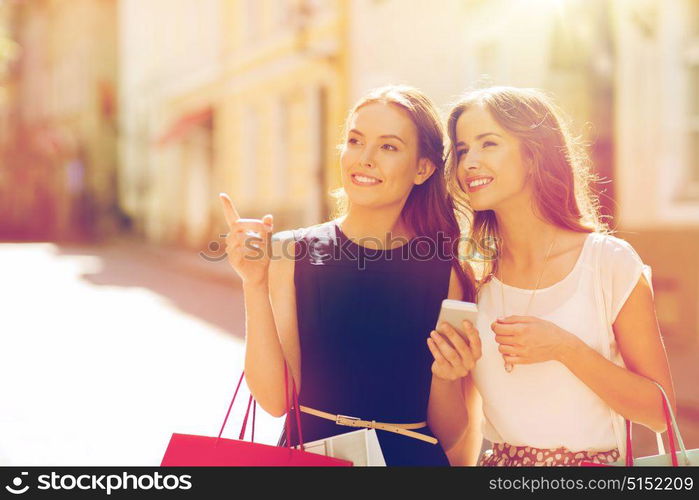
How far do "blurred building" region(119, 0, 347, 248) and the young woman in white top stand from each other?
1355cm

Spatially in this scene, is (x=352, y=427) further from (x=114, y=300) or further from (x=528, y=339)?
(x=114, y=300)

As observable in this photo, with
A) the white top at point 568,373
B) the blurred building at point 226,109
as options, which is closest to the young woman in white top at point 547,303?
the white top at point 568,373

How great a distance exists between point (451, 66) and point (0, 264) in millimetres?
12804

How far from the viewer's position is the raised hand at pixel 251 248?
6.52 ft

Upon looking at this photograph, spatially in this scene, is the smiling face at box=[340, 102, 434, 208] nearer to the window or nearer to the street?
the street

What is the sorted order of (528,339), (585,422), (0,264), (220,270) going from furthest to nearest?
(0,264), (220,270), (585,422), (528,339)

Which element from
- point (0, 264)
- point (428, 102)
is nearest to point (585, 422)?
point (428, 102)

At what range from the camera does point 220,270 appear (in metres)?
16.6

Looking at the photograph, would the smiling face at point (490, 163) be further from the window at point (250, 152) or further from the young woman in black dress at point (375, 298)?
the window at point (250, 152)

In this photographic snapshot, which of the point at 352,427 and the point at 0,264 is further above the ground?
the point at 0,264

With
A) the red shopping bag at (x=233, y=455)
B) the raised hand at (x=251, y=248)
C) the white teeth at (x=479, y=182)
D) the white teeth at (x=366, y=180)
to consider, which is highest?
the white teeth at (x=366, y=180)

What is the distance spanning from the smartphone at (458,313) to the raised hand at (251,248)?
45cm

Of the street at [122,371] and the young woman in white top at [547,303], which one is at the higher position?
the street at [122,371]

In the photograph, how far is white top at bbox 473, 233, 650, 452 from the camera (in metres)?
2.04
